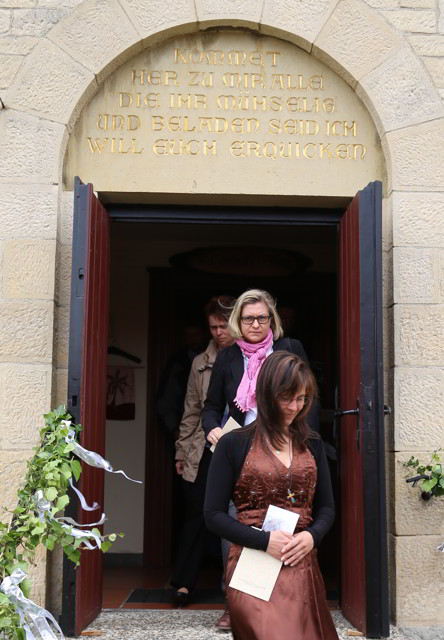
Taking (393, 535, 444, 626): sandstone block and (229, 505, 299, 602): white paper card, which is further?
(393, 535, 444, 626): sandstone block

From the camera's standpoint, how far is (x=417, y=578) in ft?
15.8

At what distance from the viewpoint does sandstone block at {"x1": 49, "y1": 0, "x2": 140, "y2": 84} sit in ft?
16.9

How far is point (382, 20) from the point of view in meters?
5.18

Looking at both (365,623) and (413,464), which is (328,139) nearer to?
(413,464)

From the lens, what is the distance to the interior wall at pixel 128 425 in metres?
7.38

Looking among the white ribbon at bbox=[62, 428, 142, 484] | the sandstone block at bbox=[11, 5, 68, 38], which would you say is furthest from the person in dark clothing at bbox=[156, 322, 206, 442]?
the white ribbon at bbox=[62, 428, 142, 484]

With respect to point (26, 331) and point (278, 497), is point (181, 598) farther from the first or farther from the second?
point (278, 497)

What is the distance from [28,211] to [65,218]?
0.74 ft

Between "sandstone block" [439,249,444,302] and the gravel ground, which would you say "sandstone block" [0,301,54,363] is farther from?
"sandstone block" [439,249,444,302]

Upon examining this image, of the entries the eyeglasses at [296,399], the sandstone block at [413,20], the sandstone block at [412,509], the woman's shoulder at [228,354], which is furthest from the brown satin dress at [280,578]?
the sandstone block at [413,20]

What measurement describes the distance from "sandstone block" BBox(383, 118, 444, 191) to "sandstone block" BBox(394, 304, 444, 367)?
0.71 meters

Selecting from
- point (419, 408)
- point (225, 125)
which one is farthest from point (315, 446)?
point (225, 125)

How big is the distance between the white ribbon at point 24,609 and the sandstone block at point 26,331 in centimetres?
195

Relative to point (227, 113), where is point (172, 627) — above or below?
below
